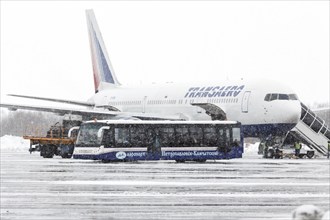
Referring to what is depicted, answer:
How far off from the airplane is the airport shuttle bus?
11.5 feet

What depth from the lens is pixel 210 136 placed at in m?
42.3

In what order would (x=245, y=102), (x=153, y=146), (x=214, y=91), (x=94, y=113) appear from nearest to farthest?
(x=153, y=146) < (x=245, y=102) < (x=214, y=91) < (x=94, y=113)

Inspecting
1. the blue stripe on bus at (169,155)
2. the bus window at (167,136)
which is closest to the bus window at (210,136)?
the blue stripe on bus at (169,155)

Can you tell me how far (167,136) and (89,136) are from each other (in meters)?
3.85

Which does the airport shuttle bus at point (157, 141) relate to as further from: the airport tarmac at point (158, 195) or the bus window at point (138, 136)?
the airport tarmac at point (158, 195)

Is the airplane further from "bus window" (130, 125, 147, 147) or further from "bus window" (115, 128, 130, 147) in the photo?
"bus window" (115, 128, 130, 147)

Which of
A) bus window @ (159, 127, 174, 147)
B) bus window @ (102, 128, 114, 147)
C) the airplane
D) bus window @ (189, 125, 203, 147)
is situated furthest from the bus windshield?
the airplane

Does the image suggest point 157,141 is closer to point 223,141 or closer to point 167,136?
point 167,136

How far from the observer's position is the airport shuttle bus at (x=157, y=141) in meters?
40.4

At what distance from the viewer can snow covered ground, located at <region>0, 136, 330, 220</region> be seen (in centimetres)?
1570

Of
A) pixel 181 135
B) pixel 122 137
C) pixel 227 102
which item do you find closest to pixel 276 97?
pixel 227 102

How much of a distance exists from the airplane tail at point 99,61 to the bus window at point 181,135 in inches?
836

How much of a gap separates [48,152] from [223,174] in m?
20.8

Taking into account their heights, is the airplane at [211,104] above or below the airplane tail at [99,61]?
below
